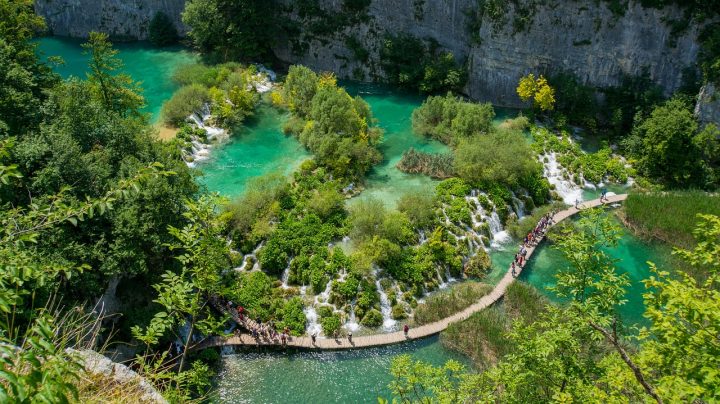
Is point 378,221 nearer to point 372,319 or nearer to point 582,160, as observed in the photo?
point 372,319

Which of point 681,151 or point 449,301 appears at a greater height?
point 681,151

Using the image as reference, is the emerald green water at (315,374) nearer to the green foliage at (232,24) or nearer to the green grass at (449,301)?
the green grass at (449,301)

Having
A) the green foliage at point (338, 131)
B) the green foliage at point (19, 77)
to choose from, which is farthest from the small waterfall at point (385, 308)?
the green foliage at point (19, 77)

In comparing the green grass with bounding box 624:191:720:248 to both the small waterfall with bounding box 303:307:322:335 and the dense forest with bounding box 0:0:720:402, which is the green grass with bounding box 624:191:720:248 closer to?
the dense forest with bounding box 0:0:720:402

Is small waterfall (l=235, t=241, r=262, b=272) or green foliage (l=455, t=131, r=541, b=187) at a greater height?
green foliage (l=455, t=131, r=541, b=187)

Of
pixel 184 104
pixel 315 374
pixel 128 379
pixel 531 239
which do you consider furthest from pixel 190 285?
pixel 184 104

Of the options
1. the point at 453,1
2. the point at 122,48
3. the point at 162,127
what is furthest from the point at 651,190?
the point at 122,48

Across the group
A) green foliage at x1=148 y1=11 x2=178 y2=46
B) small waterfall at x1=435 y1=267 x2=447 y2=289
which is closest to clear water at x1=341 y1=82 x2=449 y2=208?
small waterfall at x1=435 y1=267 x2=447 y2=289

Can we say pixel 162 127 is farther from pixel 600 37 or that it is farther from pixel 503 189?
pixel 600 37
